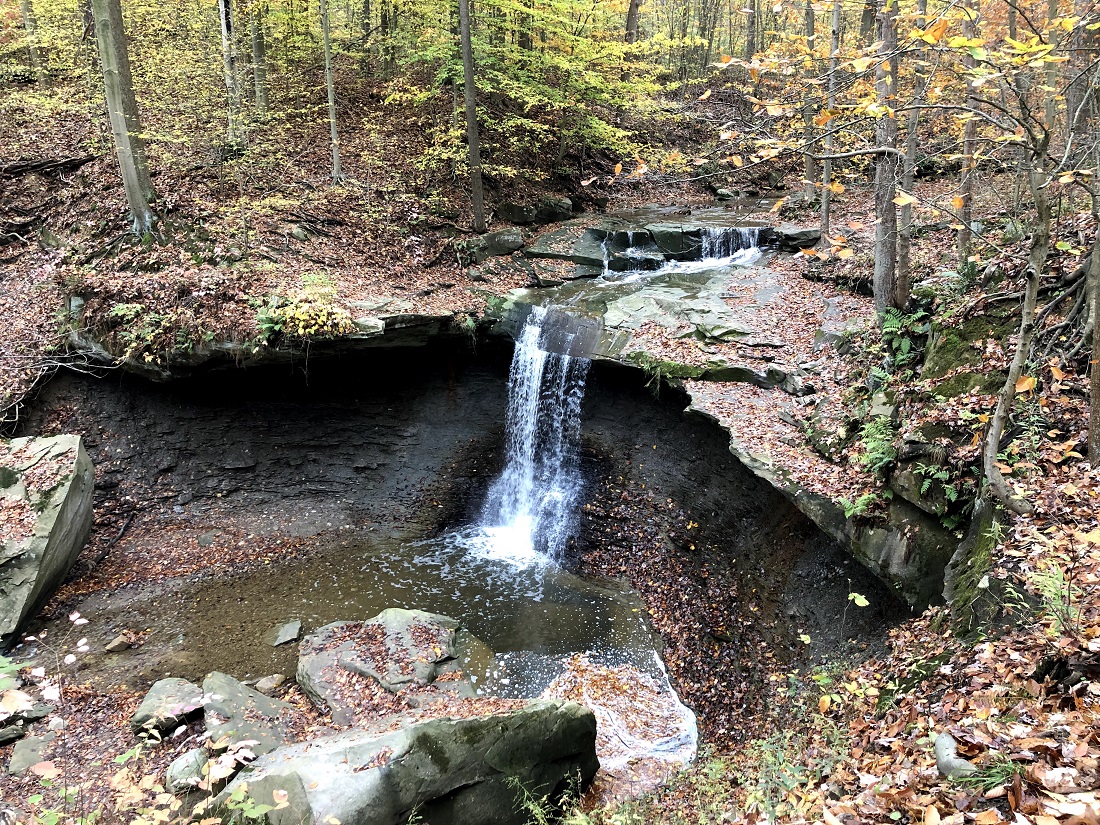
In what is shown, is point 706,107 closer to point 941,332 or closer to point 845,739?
point 941,332

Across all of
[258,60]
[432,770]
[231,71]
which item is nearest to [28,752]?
[432,770]

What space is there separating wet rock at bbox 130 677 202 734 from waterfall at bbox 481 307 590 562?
5539mm

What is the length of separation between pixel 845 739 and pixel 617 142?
52.0ft

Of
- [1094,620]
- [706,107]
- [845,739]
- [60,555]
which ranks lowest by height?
[60,555]

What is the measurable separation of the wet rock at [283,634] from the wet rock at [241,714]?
107 cm

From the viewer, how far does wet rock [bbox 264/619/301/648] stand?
8.91 meters

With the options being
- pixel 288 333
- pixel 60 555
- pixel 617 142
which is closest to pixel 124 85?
pixel 288 333

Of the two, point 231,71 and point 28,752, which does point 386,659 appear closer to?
point 28,752

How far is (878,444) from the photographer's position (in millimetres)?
7492

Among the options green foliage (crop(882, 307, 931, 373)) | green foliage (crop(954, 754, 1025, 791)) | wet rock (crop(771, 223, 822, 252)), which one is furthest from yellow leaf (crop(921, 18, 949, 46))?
wet rock (crop(771, 223, 822, 252))

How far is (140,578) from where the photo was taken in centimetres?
1006

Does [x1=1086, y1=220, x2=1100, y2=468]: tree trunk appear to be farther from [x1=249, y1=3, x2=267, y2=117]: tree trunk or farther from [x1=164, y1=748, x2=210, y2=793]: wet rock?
[x1=249, y1=3, x2=267, y2=117]: tree trunk

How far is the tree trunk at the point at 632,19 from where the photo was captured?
2139cm

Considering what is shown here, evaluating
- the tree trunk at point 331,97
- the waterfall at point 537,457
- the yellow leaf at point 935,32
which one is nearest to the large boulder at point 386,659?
the waterfall at point 537,457
